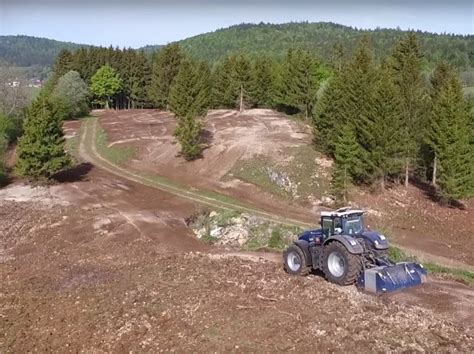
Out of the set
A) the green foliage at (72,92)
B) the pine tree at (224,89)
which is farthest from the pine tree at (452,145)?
the green foliage at (72,92)

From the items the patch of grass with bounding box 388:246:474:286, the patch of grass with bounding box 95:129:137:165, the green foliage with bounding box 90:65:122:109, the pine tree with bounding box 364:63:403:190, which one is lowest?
the patch of grass with bounding box 388:246:474:286

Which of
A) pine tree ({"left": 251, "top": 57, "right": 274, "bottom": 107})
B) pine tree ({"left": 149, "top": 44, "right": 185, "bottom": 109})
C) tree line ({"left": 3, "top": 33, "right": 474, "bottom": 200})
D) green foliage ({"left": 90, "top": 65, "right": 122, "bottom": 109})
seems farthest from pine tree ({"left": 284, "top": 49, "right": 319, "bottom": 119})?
green foliage ({"left": 90, "top": 65, "right": 122, "bottom": 109})

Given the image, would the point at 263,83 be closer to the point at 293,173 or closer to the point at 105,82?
the point at 105,82

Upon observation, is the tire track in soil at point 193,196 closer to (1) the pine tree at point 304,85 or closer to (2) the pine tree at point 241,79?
(2) the pine tree at point 241,79

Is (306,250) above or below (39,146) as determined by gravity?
below

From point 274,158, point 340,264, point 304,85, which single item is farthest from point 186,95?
point 340,264

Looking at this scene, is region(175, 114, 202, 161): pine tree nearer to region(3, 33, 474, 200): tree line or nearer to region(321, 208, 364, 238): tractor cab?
region(3, 33, 474, 200): tree line

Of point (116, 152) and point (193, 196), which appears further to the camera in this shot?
point (116, 152)
